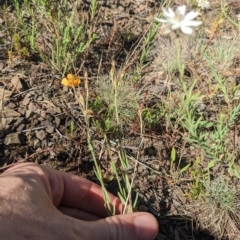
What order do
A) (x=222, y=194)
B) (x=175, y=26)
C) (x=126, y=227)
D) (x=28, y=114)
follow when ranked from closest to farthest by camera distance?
(x=175, y=26), (x=126, y=227), (x=222, y=194), (x=28, y=114)

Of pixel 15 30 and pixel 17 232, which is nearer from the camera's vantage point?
pixel 17 232

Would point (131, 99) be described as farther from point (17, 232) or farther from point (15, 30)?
point (17, 232)

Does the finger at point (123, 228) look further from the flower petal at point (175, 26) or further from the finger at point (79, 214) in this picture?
the flower petal at point (175, 26)

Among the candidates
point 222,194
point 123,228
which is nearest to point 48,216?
point 123,228

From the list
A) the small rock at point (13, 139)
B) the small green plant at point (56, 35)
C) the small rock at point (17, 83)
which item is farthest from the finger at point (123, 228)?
the small rock at point (17, 83)

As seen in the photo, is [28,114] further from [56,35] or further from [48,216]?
[48,216]

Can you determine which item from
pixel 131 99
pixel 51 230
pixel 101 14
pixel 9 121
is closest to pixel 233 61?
pixel 131 99

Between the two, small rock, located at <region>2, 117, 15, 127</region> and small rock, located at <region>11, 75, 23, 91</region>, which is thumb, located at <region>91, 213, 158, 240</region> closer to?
small rock, located at <region>2, 117, 15, 127</region>
